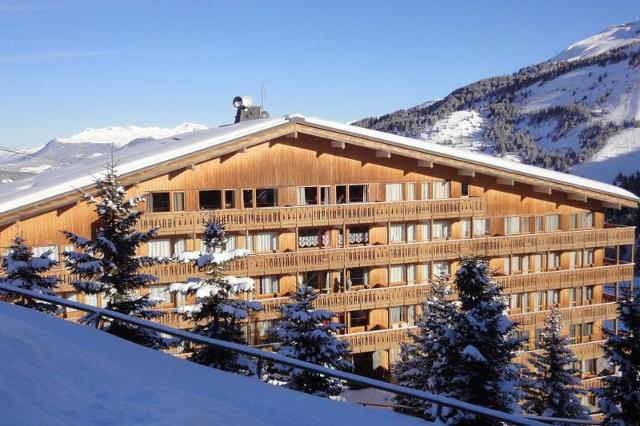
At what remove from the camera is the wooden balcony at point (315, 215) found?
84.0 ft

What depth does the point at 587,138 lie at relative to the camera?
13275cm

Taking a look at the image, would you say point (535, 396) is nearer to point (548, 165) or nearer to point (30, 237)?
point (30, 237)

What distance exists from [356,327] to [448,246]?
5918 mm

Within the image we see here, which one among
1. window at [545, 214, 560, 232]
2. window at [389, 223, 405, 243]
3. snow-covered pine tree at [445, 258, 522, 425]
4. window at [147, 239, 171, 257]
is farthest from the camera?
window at [545, 214, 560, 232]

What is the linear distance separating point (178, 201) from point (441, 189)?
12.8 metres

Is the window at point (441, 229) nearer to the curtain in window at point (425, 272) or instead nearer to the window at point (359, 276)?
the curtain in window at point (425, 272)

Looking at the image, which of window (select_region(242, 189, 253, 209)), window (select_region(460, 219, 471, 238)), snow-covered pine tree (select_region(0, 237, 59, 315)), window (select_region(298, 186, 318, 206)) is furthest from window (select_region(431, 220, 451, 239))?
snow-covered pine tree (select_region(0, 237, 59, 315))

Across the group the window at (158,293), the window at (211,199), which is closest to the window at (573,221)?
the window at (211,199)

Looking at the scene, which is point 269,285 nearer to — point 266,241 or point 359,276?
point 266,241

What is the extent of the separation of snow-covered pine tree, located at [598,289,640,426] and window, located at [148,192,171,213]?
18024 mm

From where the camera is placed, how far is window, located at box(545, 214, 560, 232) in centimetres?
3241

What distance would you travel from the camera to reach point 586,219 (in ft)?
109

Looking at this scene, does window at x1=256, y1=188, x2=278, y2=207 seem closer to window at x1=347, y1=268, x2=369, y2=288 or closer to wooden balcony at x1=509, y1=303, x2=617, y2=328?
window at x1=347, y1=268, x2=369, y2=288

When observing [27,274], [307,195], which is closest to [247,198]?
[307,195]
